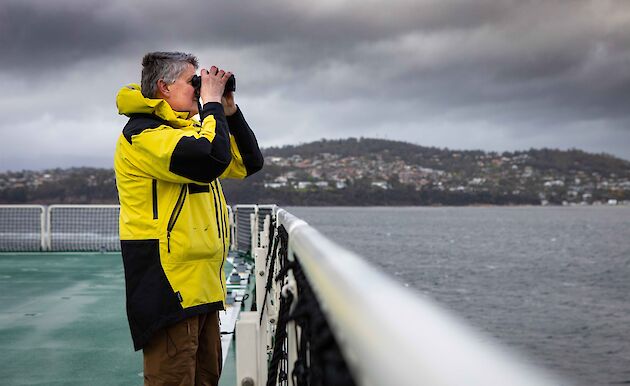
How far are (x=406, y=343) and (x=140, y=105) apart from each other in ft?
6.98

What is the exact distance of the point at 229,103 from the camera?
9.17 feet

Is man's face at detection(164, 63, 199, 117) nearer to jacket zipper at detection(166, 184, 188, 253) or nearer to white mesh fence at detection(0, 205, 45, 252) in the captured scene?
jacket zipper at detection(166, 184, 188, 253)

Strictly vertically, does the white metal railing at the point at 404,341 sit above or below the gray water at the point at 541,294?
above

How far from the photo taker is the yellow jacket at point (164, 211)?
2301mm

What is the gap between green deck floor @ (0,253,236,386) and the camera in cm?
470

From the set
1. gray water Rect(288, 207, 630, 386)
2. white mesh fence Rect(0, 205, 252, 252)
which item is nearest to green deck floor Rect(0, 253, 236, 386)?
white mesh fence Rect(0, 205, 252, 252)

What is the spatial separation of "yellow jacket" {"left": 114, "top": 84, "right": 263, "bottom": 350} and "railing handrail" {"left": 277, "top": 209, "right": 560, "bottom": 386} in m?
1.69

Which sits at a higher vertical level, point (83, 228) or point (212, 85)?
point (212, 85)

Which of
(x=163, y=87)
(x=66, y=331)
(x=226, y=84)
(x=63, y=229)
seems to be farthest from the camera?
(x=63, y=229)

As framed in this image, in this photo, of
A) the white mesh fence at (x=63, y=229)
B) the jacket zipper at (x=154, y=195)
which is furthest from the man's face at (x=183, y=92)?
the white mesh fence at (x=63, y=229)

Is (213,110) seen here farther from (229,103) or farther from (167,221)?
(167,221)

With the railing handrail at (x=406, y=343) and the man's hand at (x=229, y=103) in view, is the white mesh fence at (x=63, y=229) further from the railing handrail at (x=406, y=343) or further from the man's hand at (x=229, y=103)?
the railing handrail at (x=406, y=343)

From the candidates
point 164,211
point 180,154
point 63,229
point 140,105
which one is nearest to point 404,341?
point 180,154

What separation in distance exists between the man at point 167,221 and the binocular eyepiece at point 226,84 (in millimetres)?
77
